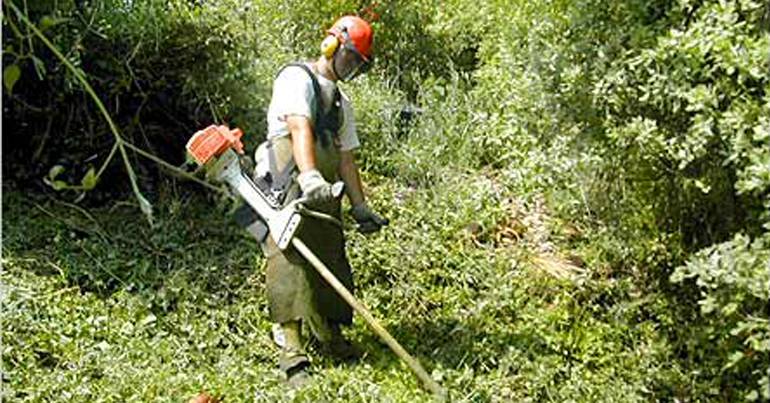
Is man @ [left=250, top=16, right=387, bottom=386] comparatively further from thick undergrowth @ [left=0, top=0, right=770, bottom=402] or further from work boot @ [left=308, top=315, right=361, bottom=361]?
thick undergrowth @ [left=0, top=0, right=770, bottom=402]

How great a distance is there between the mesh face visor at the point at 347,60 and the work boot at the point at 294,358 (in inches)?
42.1

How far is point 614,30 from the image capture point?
417 cm

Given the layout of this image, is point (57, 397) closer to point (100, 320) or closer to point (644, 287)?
point (100, 320)

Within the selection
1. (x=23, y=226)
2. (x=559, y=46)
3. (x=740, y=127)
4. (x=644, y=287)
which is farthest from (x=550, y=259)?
(x=23, y=226)

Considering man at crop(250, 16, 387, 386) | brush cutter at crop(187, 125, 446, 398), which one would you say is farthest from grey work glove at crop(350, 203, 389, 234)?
brush cutter at crop(187, 125, 446, 398)

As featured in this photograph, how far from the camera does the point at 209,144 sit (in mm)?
4230

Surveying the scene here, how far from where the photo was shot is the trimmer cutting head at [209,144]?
166 inches

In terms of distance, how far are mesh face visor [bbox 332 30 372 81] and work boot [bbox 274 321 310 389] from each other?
107cm

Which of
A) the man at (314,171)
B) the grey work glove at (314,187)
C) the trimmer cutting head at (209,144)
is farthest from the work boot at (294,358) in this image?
the trimmer cutting head at (209,144)

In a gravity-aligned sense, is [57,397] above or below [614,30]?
below

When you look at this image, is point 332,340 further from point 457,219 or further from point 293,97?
point 457,219

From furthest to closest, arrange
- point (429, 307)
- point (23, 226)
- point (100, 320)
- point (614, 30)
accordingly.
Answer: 1. point (23, 226)
2. point (429, 307)
3. point (100, 320)
4. point (614, 30)

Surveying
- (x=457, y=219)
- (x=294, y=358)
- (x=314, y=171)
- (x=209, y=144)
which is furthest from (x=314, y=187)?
(x=457, y=219)

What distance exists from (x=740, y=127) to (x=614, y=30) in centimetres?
93
